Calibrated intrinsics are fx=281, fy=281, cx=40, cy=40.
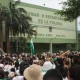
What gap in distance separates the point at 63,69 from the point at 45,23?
4438 cm

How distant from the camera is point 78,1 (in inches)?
499

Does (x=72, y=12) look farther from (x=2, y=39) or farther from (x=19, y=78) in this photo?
(x=2, y=39)

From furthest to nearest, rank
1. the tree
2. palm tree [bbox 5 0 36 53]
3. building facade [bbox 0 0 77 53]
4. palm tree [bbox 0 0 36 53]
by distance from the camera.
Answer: building facade [bbox 0 0 77 53] < palm tree [bbox 5 0 36 53] < palm tree [bbox 0 0 36 53] < the tree

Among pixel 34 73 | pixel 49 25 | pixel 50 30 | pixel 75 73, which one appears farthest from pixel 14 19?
pixel 75 73

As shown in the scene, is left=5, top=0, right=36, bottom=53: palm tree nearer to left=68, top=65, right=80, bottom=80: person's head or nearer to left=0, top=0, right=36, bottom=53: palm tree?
left=0, top=0, right=36, bottom=53: palm tree

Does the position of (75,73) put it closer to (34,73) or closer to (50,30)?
(34,73)

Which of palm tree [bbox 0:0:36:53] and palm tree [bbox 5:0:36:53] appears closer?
palm tree [bbox 0:0:36:53]

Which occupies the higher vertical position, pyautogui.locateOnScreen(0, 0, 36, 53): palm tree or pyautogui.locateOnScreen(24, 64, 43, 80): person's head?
pyautogui.locateOnScreen(0, 0, 36, 53): palm tree

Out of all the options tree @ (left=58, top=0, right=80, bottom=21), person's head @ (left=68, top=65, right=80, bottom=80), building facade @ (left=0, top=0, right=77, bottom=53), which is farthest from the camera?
building facade @ (left=0, top=0, right=77, bottom=53)

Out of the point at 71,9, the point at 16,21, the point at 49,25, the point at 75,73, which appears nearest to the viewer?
the point at 75,73

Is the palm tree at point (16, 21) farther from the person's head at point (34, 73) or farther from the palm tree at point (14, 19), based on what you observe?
the person's head at point (34, 73)

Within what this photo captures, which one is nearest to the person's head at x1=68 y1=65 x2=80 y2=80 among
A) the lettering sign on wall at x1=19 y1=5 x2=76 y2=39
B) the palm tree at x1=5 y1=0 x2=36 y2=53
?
the palm tree at x1=5 y1=0 x2=36 y2=53

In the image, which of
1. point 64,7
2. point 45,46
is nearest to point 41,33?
point 45,46

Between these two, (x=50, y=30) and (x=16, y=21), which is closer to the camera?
(x=16, y=21)
